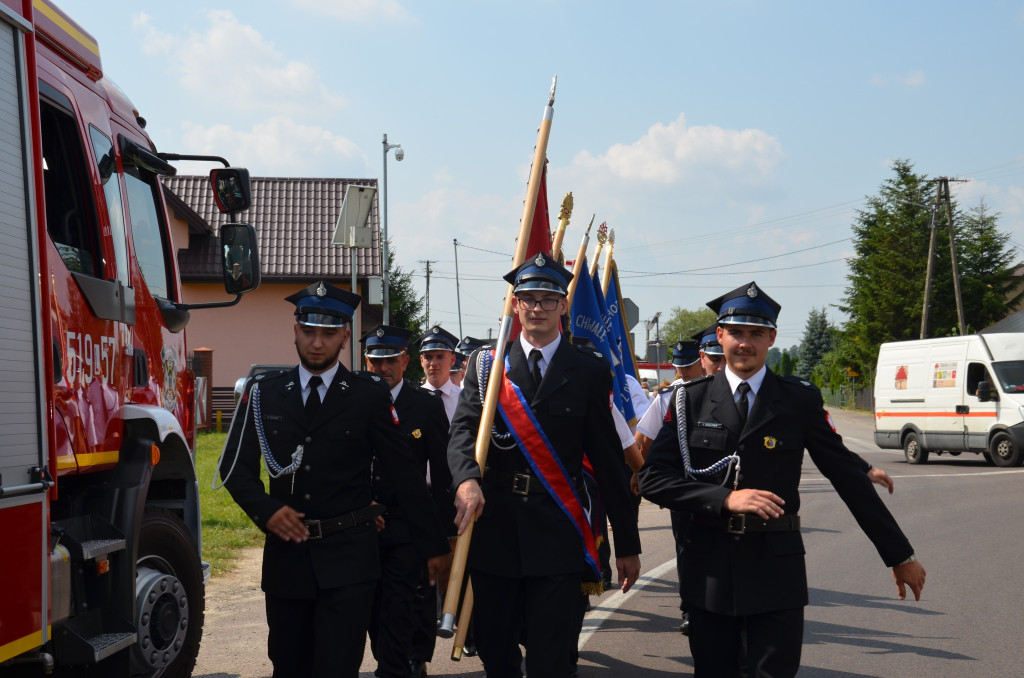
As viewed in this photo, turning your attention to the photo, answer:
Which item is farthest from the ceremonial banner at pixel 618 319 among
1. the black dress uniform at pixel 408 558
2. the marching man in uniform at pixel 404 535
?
the black dress uniform at pixel 408 558

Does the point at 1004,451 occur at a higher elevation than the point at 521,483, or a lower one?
lower

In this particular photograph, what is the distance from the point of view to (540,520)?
4430mm

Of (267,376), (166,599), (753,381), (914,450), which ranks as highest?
(267,376)

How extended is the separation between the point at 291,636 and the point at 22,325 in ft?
5.42

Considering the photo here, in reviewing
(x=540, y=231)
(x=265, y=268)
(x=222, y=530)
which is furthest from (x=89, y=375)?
(x=265, y=268)

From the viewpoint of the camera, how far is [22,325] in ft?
11.8

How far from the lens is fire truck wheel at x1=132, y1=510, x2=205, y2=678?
189 inches

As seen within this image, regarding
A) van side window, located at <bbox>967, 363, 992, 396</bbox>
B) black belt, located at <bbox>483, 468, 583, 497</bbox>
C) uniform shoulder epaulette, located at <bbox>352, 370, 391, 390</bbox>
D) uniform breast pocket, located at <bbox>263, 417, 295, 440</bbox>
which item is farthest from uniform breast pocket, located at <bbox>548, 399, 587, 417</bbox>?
van side window, located at <bbox>967, 363, 992, 396</bbox>

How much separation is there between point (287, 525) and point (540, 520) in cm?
100

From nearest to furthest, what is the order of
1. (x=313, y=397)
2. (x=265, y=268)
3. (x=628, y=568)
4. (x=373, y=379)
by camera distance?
1. (x=628, y=568)
2. (x=313, y=397)
3. (x=373, y=379)
4. (x=265, y=268)

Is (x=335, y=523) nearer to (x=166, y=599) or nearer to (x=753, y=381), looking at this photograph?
(x=166, y=599)

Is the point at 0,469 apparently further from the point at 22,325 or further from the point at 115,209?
the point at 115,209

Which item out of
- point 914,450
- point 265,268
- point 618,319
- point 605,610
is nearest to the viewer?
point 605,610

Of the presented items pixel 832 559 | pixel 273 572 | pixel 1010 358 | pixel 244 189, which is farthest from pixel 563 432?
pixel 1010 358
